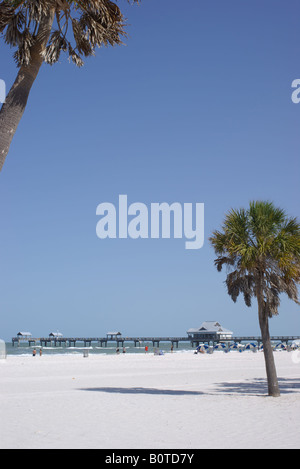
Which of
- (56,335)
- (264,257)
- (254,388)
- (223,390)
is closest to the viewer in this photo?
(264,257)

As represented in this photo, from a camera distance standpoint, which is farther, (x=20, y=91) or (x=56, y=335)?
(x=56, y=335)

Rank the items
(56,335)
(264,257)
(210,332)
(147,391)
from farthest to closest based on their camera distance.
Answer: (56,335) < (210,332) < (147,391) < (264,257)

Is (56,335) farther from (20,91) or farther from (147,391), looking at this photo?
(20,91)

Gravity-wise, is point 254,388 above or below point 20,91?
below

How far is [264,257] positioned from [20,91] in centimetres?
954

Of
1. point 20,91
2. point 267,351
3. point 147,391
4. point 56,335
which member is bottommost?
point 147,391

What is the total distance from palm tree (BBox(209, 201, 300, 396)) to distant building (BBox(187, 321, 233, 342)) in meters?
109

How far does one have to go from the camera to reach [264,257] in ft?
48.3

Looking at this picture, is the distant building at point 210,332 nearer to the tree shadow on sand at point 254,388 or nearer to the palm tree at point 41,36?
the tree shadow on sand at point 254,388

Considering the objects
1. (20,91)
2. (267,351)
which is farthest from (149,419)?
(20,91)

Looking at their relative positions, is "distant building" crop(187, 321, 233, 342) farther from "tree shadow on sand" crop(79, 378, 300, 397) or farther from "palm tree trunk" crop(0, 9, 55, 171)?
"palm tree trunk" crop(0, 9, 55, 171)

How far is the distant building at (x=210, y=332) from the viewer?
122m

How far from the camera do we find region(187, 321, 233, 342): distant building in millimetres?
122256
